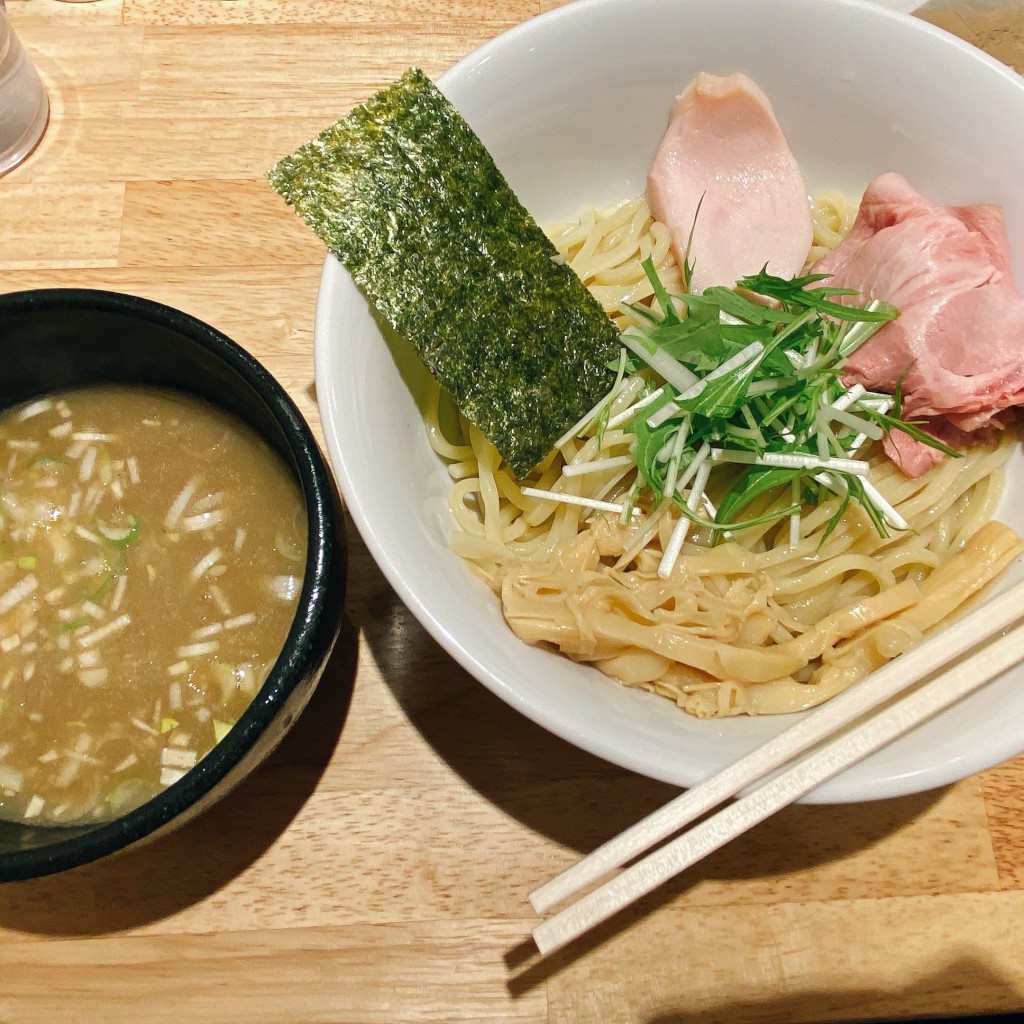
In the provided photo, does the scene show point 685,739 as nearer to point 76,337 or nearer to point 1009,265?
point 1009,265

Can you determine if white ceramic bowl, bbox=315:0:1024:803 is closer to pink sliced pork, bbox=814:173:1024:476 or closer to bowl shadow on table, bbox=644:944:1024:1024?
pink sliced pork, bbox=814:173:1024:476

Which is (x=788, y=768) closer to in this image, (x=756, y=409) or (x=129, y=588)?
(x=756, y=409)

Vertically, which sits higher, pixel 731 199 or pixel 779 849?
pixel 731 199

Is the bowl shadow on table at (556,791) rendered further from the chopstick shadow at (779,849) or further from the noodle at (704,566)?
the noodle at (704,566)

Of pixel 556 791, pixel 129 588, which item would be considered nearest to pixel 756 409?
pixel 556 791

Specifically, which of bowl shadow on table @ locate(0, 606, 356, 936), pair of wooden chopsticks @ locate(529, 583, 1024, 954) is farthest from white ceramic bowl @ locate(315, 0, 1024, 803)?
bowl shadow on table @ locate(0, 606, 356, 936)
